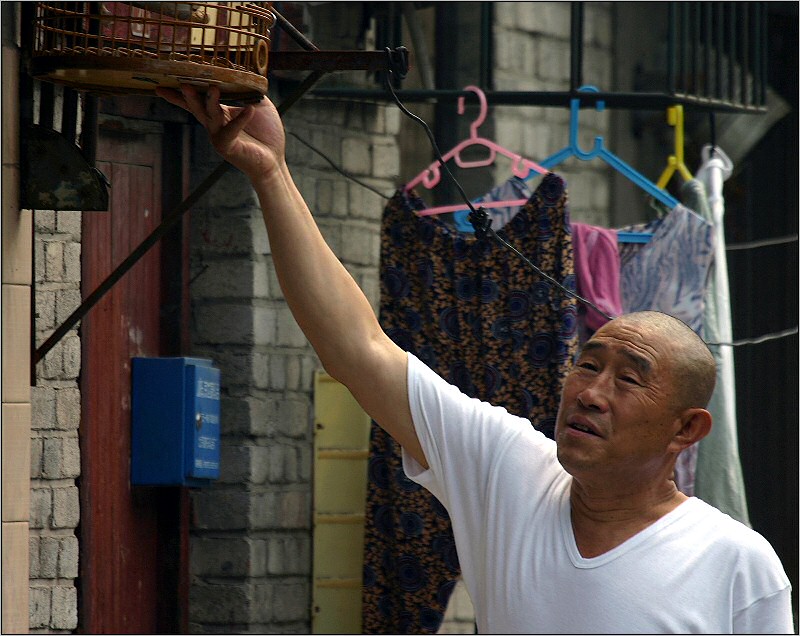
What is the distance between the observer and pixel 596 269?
4266 millimetres

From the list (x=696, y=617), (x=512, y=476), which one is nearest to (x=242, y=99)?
(x=512, y=476)

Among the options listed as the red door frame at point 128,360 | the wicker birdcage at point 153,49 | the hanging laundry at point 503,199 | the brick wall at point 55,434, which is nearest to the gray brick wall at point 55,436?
the brick wall at point 55,434

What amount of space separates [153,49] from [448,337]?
202 cm

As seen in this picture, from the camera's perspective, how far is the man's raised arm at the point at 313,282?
249 centimetres

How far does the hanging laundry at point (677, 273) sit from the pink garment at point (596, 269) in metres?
0.10

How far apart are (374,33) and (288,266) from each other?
2458 millimetres

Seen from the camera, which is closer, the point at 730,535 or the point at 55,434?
the point at 730,535

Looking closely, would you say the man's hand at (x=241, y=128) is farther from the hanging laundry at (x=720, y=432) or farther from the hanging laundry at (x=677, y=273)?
the hanging laundry at (x=720, y=432)

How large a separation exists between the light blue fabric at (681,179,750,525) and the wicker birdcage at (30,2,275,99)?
7.13 ft

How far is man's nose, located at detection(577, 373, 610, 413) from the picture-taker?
2555 mm

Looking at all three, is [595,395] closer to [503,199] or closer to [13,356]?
[13,356]

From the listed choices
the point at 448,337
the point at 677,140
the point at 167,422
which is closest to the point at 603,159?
the point at 677,140

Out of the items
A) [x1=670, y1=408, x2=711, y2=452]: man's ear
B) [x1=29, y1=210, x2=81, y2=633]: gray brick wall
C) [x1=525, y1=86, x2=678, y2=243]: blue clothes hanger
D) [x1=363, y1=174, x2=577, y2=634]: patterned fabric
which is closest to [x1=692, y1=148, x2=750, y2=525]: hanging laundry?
[x1=525, y1=86, x2=678, y2=243]: blue clothes hanger

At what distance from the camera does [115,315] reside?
13.1 ft
